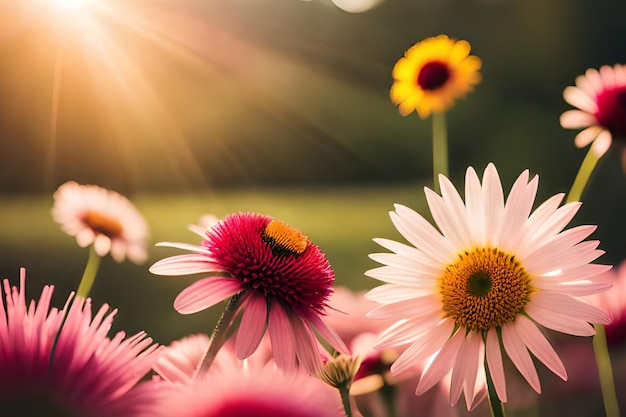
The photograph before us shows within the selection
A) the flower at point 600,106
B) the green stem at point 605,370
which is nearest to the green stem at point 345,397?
the green stem at point 605,370

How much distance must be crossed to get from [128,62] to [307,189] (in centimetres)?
63

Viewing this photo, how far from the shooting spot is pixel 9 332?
14cm

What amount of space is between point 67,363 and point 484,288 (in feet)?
0.49

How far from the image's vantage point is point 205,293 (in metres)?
0.21

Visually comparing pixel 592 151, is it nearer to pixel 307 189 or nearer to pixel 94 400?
pixel 94 400

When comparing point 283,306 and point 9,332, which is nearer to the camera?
point 9,332

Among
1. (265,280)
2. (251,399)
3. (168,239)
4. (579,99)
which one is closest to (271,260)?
(265,280)

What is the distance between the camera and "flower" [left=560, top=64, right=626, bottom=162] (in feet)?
1.26

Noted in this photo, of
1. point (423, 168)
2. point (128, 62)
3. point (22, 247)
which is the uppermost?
point (423, 168)

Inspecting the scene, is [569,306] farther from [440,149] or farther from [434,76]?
[434,76]

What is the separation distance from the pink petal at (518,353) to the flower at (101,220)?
38 centimetres

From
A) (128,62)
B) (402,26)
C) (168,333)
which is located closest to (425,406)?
(168,333)

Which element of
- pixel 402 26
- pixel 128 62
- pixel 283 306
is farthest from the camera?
pixel 402 26

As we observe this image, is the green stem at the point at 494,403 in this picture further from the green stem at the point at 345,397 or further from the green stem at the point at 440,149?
the green stem at the point at 440,149
